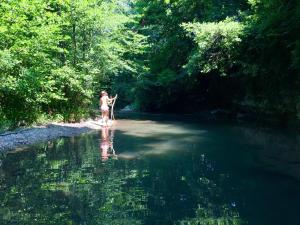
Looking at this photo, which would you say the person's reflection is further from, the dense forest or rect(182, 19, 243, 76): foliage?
rect(182, 19, 243, 76): foliage

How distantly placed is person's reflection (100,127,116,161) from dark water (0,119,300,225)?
0.04 m

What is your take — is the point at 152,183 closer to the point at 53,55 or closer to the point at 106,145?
the point at 106,145

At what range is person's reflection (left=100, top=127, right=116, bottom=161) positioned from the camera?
43.6 feet

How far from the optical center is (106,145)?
1534cm

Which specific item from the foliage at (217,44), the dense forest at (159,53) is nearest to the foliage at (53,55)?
the dense forest at (159,53)

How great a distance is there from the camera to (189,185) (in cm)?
938

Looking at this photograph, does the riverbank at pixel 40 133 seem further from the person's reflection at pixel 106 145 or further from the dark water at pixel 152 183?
the person's reflection at pixel 106 145

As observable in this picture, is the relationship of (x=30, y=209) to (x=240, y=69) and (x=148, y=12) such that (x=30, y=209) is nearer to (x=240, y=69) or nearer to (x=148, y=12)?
(x=240, y=69)

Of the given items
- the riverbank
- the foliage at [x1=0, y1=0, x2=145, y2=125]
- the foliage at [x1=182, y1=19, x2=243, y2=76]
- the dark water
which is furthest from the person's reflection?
the foliage at [x1=182, y1=19, x2=243, y2=76]

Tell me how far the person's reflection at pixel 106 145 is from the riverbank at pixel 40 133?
1270 mm

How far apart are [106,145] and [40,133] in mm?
3568

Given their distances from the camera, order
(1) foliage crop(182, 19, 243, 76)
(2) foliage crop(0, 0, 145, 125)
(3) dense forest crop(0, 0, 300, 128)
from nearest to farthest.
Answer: (2) foliage crop(0, 0, 145, 125) < (3) dense forest crop(0, 0, 300, 128) < (1) foliage crop(182, 19, 243, 76)

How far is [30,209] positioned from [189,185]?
356cm

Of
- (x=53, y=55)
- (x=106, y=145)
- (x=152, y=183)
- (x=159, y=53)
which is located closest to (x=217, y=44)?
(x=53, y=55)
